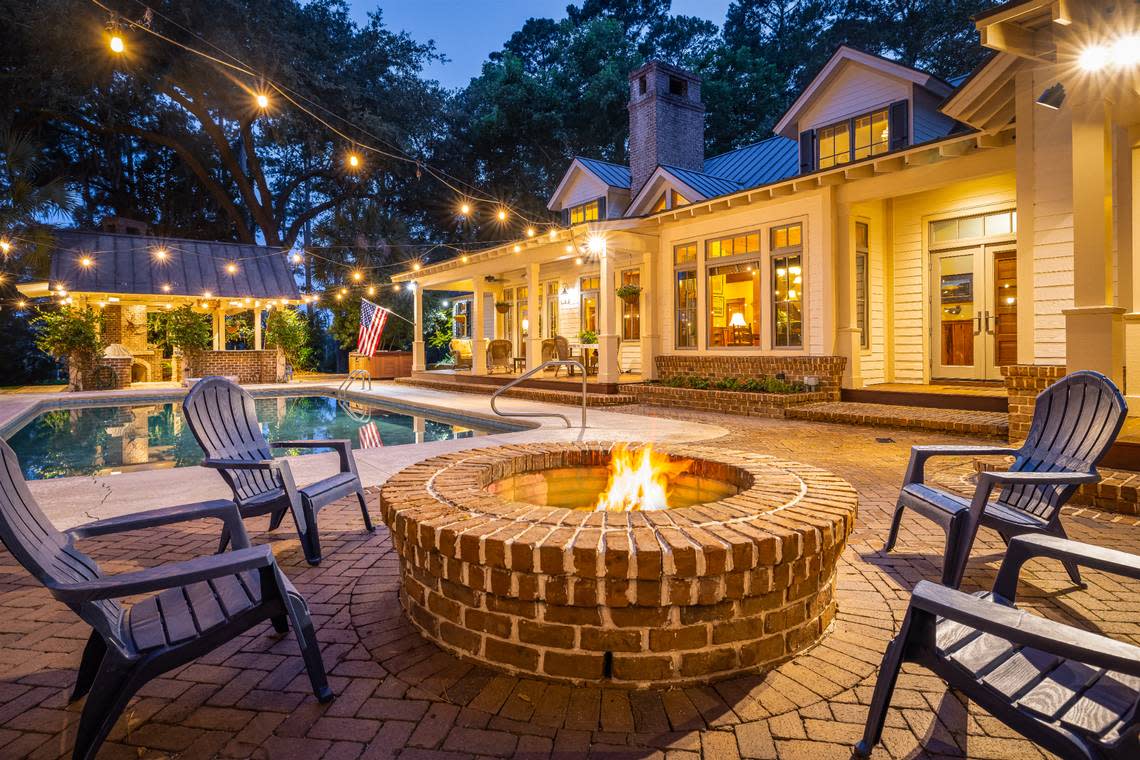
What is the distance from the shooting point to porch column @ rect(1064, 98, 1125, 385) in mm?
4875

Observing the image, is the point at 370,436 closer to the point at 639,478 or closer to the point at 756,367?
the point at 756,367

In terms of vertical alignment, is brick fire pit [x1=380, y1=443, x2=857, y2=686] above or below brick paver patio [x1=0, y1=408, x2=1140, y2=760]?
above

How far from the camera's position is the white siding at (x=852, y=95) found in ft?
32.4

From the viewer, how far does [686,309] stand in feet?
38.8

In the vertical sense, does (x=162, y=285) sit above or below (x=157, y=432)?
above

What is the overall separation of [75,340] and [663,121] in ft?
49.1

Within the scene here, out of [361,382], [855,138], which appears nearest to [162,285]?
[361,382]

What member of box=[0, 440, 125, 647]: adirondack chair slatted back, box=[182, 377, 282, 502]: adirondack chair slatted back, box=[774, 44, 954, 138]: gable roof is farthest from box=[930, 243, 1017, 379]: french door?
box=[0, 440, 125, 647]: adirondack chair slatted back

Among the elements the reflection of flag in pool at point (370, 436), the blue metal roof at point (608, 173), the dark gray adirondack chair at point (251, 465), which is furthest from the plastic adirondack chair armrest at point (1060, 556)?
the blue metal roof at point (608, 173)

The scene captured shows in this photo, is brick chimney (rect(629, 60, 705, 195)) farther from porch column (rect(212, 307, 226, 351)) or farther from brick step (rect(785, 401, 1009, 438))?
porch column (rect(212, 307, 226, 351))

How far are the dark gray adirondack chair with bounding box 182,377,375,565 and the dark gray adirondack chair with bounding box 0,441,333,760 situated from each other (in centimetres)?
87

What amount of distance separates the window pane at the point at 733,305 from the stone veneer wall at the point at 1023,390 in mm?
4983

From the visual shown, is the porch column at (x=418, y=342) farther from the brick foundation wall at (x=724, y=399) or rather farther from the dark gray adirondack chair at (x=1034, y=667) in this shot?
the dark gray adirondack chair at (x=1034, y=667)

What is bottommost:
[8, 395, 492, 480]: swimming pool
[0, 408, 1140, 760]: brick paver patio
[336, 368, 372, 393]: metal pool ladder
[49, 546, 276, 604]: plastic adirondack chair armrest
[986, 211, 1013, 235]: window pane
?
[0, 408, 1140, 760]: brick paver patio
